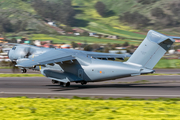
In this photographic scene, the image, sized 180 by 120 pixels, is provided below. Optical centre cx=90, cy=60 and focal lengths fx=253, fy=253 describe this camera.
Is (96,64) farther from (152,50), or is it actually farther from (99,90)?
(152,50)

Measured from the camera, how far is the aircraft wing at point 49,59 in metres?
22.6

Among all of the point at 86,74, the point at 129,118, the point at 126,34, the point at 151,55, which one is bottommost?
the point at 129,118

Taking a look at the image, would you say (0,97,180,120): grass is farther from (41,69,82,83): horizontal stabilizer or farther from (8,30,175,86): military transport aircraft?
(41,69,82,83): horizontal stabilizer

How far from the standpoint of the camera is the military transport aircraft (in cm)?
2241

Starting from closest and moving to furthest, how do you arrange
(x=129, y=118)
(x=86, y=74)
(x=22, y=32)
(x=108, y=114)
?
1. (x=129, y=118)
2. (x=108, y=114)
3. (x=86, y=74)
4. (x=22, y=32)

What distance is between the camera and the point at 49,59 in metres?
23.8

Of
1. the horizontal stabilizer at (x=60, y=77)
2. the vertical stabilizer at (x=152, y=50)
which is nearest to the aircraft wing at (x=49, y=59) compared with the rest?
the horizontal stabilizer at (x=60, y=77)

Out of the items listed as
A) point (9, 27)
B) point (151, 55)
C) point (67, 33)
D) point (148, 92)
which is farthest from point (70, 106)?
point (9, 27)

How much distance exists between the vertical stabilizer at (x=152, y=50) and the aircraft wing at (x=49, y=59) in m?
6.70

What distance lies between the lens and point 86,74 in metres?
25.0

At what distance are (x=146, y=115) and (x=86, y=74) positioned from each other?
42.5ft

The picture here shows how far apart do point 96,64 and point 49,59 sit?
4.53 meters

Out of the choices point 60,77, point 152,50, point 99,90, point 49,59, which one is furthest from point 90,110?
point 60,77

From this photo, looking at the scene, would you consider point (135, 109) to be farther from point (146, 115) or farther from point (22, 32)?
point (22, 32)
